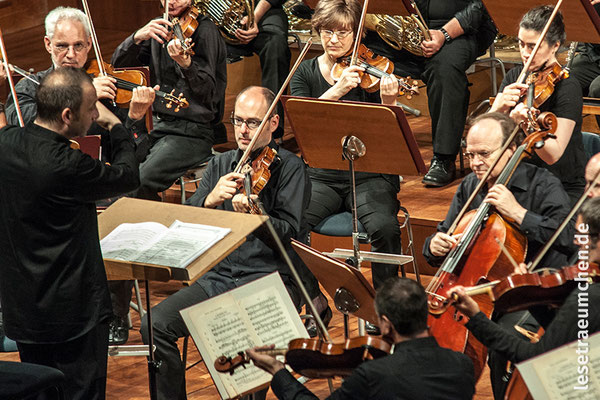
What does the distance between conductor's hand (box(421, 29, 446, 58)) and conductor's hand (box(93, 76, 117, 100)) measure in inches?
66.4

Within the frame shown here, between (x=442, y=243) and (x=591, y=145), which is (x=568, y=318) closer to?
(x=442, y=243)

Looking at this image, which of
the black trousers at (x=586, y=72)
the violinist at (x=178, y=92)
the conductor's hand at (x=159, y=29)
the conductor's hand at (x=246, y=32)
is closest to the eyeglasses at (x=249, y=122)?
the violinist at (x=178, y=92)

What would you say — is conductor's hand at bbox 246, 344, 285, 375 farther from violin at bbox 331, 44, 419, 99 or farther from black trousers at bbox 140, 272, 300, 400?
violin at bbox 331, 44, 419, 99

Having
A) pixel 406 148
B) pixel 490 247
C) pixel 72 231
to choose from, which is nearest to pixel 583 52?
pixel 406 148

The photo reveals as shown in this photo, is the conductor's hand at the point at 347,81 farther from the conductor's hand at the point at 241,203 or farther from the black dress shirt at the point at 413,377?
the black dress shirt at the point at 413,377

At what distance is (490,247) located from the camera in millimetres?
2963

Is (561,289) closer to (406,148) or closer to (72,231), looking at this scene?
(406,148)

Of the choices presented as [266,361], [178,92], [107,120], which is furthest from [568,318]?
[178,92]

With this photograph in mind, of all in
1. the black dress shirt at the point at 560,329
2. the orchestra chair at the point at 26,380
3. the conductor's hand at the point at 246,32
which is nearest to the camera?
the black dress shirt at the point at 560,329

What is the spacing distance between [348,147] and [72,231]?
1107 mm

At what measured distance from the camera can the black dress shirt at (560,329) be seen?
2258 millimetres

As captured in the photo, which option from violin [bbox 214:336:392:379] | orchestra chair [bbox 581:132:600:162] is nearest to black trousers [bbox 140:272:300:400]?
violin [bbox 214:336:392:379]

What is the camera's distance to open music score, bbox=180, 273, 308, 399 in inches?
99.9

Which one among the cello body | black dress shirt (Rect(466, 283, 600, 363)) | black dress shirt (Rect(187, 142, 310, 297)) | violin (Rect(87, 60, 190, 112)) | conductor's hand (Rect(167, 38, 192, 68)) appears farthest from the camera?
conductor's hand (Rect(167, 38, 192, 68))
